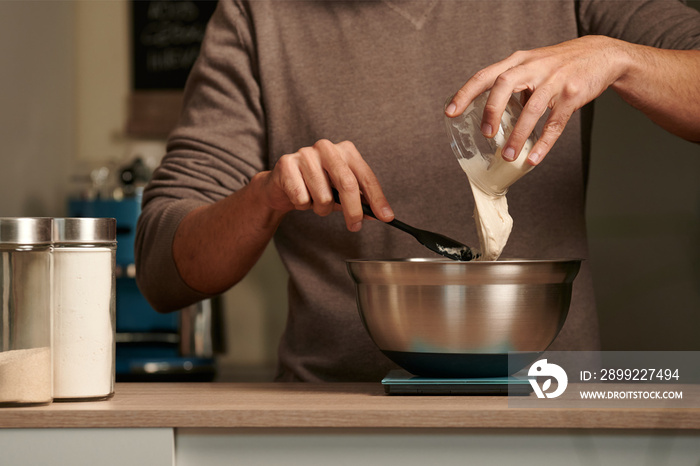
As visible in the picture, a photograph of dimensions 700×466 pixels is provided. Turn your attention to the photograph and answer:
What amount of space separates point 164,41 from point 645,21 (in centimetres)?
248

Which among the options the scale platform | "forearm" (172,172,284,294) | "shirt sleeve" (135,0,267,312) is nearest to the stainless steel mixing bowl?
the scale platform

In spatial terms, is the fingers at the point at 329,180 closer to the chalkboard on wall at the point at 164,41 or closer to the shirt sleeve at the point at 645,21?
the shirt sleeve at the point at 645,21

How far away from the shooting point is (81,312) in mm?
763

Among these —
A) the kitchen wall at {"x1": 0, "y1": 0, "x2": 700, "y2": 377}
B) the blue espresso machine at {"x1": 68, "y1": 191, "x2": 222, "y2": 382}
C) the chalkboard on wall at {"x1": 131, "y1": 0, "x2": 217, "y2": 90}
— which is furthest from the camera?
the chalkboard on wall at {"x1": 131, "y1": 0, "x2": 217, "y2": 90}

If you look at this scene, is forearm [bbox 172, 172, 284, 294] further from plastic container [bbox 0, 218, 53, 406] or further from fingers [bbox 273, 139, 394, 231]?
plastic container [bbox 0, 218, 53, 406]

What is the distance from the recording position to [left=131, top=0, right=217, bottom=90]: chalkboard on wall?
316 centimetres

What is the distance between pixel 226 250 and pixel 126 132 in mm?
2373

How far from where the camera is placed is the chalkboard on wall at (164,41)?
3.16 m

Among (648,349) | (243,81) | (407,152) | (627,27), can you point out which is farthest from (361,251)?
(648,349)

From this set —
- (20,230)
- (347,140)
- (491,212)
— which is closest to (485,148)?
(491,212)

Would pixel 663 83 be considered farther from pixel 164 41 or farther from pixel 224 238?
pixel 164 41

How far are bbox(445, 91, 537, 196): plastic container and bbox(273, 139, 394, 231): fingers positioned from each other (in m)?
0.11

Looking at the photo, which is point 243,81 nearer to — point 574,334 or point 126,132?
point 574,334

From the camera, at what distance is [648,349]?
5.52 ft
